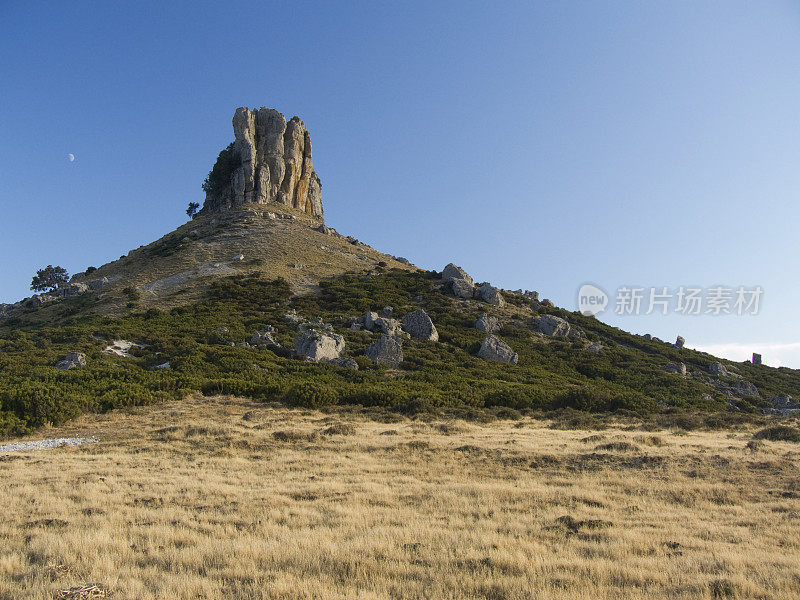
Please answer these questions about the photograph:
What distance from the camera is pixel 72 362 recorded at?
2627cm

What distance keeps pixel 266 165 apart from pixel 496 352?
6161 cm

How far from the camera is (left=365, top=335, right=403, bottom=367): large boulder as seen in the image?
117 ft

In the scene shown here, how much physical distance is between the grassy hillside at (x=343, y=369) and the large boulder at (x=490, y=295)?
1501 millimetres

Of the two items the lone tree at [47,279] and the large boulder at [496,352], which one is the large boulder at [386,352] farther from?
the lone tree at [47,279]

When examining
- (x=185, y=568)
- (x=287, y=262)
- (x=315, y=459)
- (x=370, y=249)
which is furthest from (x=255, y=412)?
(x=370, y=249)

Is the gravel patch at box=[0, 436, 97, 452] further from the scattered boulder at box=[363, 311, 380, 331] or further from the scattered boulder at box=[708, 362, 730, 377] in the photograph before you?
the scattered boulder at box=[708, 362, 730, 377]

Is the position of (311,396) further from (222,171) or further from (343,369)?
(222,171)

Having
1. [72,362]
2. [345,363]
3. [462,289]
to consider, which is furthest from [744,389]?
[72,362]

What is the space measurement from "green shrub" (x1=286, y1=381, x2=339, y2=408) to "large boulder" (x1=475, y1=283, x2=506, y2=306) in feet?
115

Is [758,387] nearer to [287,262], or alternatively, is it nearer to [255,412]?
[255,412]

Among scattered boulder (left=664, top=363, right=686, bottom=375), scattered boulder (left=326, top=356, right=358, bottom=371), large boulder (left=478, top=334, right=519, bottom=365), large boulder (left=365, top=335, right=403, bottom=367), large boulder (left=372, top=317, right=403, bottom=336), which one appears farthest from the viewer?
scattered boulder (left=664, top=363, right=686, bottom=375)

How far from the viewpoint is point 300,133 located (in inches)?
3666

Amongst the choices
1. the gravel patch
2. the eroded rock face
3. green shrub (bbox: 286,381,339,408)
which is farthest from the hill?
the eroded rock face

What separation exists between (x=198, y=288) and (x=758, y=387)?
187 feet
